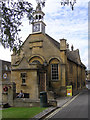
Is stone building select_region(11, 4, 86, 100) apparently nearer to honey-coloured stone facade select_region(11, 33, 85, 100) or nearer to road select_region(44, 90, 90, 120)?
honey-coloured stone facade select_region(11, 33, 85, 100)

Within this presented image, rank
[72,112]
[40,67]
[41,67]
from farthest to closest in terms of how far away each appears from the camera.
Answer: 1. [41,67]
2. [40,67]
3. [72,112]

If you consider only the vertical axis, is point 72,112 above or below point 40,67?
below

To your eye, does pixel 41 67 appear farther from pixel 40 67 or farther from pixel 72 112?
pixel 72 112

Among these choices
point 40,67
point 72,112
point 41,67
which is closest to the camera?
point 72,112

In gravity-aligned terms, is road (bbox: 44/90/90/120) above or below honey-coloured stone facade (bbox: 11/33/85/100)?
below

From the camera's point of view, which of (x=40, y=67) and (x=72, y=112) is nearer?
(x=72, y=112)

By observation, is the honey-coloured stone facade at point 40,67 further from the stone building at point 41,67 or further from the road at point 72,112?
the road at point 72,112

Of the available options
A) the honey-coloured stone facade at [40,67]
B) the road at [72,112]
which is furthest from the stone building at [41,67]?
the road at [72,112]

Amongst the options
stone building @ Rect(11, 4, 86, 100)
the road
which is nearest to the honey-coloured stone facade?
stone building @ Rect(11, 4, 86, 100)

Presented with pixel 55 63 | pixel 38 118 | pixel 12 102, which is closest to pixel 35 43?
pixel 55 63

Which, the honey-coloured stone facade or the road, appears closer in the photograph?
the road

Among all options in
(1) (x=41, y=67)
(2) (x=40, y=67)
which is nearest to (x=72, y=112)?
(2) (x=40, y=67)

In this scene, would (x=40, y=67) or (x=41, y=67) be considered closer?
(x=40, y=67)

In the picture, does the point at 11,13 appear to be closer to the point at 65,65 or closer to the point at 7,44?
the point at 7,44
